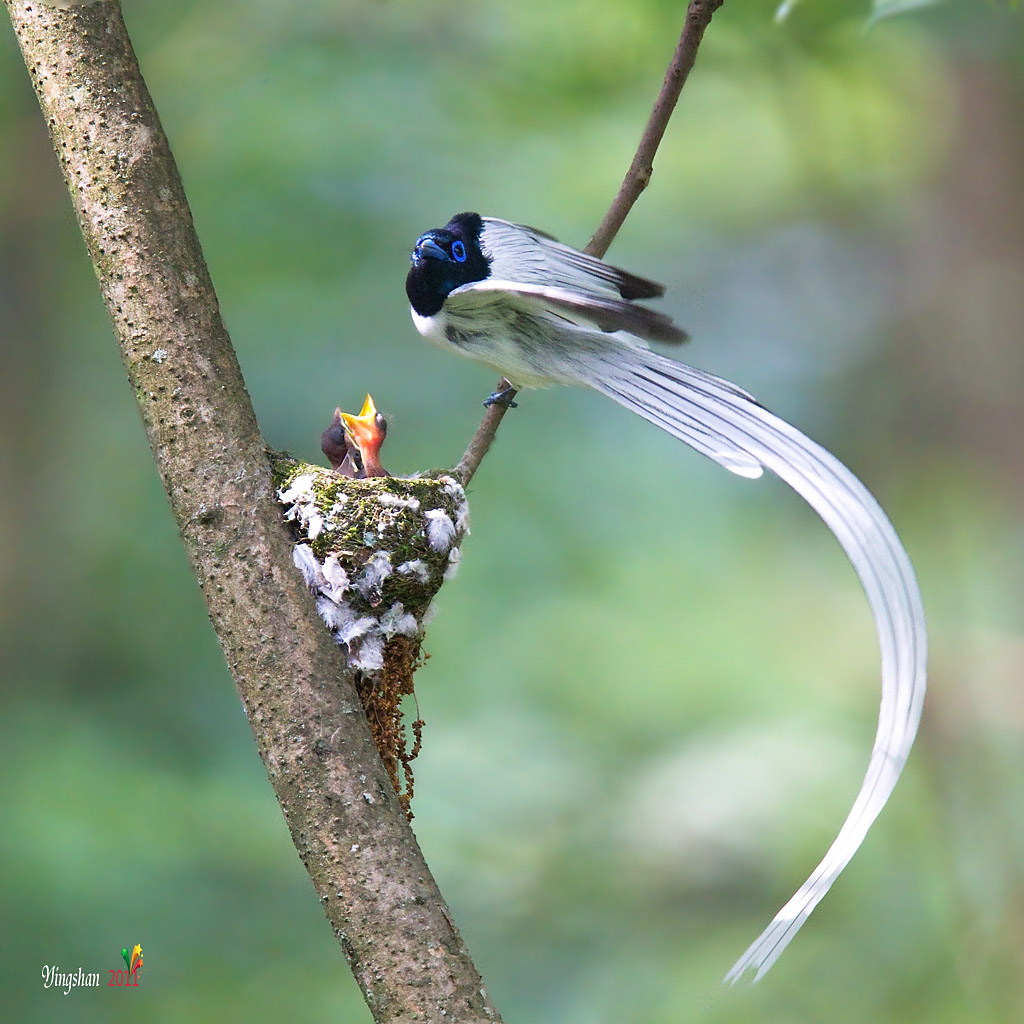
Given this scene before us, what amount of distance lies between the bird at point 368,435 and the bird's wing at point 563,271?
0.62m

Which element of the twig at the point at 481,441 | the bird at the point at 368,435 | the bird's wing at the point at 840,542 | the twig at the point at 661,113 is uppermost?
the twig at the point at 661,113

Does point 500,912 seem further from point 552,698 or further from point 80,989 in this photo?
point 80,989

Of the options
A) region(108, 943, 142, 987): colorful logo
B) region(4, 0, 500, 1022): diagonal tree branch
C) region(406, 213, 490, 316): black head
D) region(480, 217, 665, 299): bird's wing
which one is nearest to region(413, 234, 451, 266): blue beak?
region(406, 213, 490, 316): black head

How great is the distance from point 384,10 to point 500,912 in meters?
4.66

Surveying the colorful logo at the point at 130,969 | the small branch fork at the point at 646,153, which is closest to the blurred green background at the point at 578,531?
the colorful logo at the point at 130,969

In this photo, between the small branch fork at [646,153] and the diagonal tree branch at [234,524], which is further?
the small branch fork at [646,153]

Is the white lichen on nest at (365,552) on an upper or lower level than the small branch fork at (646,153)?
lower

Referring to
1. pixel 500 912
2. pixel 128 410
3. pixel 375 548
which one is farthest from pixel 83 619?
pixel 375 548

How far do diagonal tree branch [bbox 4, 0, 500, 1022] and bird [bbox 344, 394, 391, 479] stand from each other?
1.05m

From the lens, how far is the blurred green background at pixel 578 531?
4676 mm

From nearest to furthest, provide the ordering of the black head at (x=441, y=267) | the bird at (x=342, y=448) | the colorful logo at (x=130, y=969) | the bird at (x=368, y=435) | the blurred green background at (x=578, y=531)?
the black head at (x=441, y=267) < the bird at (x=368, y=435) < the bird at (x=342, y=448) < the colorful logo at (x=130, y=969) < the blurred green background at (x=578, y=531)

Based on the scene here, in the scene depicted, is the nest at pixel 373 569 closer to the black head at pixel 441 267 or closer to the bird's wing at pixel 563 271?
the black head at pixel 441 267

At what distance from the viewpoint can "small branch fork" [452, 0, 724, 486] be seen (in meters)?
2.37

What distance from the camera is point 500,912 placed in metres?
5.05
